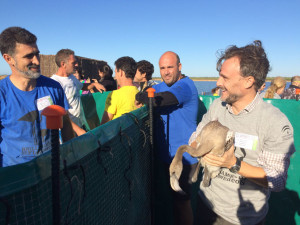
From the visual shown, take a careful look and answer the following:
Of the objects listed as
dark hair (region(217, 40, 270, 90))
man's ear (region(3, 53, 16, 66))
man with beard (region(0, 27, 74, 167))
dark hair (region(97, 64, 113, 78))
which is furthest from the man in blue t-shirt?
dark hair (region(97, 64, 113, 78))

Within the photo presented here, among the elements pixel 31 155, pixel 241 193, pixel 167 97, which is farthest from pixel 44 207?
pixel 167 97

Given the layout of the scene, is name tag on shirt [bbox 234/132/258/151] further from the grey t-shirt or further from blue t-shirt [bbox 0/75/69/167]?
blue t-shirt [bbox 0/75/69/167]

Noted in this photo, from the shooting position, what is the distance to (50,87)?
2.46 m

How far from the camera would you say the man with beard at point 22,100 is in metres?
2.08

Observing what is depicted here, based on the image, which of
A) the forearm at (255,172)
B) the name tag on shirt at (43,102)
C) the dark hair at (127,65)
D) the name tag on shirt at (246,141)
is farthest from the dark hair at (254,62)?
the name tag on shirt at (43,102)

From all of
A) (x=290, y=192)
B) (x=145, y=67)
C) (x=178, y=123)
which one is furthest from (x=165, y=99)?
(x=290, y=192)

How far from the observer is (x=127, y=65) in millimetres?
3254

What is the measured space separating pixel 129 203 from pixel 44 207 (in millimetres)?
1109

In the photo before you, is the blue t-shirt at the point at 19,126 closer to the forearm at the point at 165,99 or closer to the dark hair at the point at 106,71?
the forearm at the point at 165,99

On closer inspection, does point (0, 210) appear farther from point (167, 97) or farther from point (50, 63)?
point (50, 63)

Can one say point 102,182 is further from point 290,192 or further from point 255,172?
point 290,192

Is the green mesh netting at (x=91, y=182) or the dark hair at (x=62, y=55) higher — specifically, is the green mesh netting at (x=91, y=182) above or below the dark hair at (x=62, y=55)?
below

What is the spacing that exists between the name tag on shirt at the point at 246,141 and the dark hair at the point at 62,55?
3824 mm

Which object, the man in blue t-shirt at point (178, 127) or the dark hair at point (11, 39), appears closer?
the dark hair at point (11, 39)
